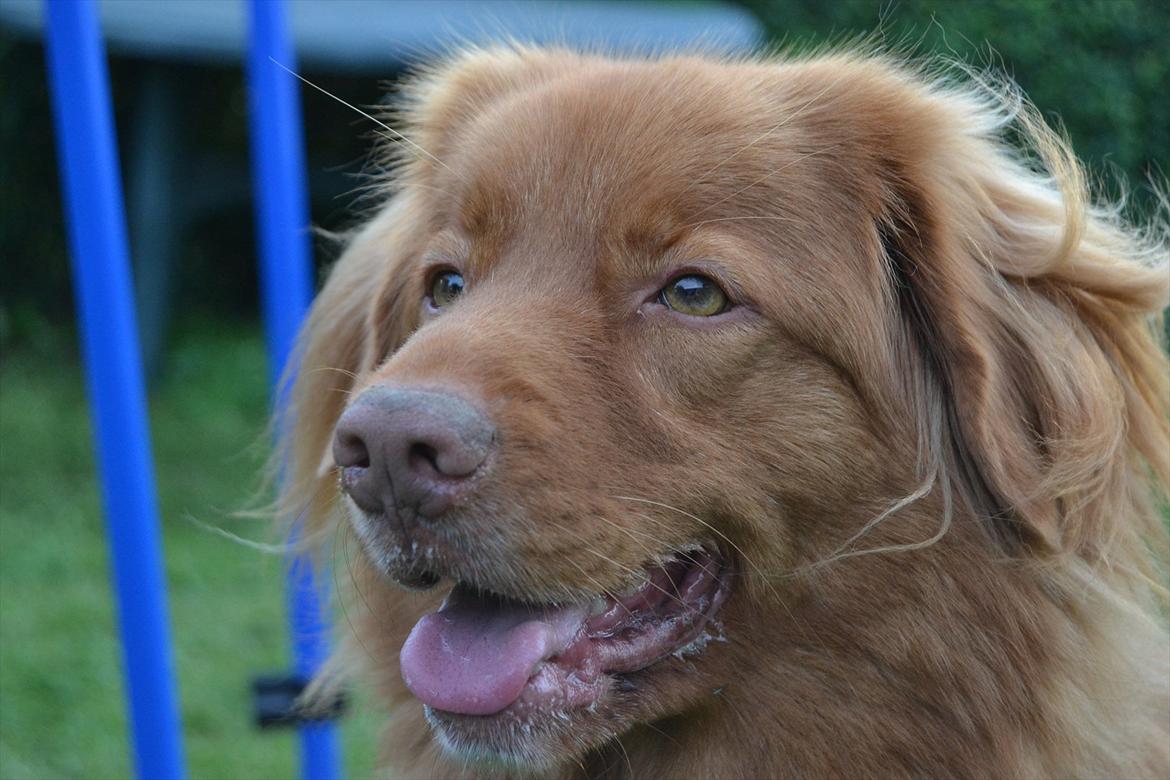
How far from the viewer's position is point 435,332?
2551 millimetres

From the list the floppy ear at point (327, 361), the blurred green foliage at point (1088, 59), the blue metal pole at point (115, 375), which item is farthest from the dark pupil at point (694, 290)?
the blue metal pole at point (115, 375)

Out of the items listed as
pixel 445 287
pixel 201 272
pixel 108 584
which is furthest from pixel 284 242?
pixel 201 272

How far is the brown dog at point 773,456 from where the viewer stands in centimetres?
243

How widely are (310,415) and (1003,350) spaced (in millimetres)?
1817

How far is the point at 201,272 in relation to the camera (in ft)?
35.6

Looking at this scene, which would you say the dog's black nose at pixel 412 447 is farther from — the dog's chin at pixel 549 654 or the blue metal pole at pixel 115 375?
the blue metal pole at pixel 115 375

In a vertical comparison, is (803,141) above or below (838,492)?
above

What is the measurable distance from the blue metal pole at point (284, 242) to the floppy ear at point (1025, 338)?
176 centimetres

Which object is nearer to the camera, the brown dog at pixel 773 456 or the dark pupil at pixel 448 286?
the brown dog at pixel 773 456

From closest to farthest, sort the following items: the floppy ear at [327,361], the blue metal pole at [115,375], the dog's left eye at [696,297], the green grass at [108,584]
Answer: the dog's left eye at [696,297] → the blue metal pole at [115,375] → the floppy ear at [327,361] → the green grass at [108,584]

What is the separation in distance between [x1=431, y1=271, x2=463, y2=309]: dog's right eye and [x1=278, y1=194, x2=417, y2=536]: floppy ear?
37cm

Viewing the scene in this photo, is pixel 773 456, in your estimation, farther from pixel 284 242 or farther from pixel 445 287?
pixel 284 242

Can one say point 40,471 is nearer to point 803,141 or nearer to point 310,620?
point 310,620

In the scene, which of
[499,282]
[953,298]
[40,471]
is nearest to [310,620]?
[499,282]
